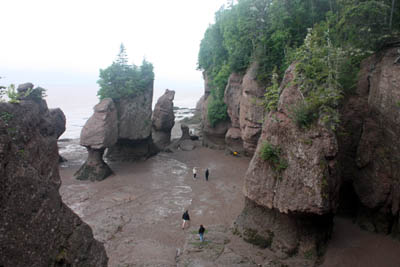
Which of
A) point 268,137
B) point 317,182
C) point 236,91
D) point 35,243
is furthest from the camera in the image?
point 236,91

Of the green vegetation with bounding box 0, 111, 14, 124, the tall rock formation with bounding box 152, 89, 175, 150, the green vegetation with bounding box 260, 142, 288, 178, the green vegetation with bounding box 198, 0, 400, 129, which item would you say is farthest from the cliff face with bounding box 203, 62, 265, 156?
the green vegetation with bounding box 0, 111, 14, 124

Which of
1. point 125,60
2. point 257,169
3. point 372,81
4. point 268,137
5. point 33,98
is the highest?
point 125,60

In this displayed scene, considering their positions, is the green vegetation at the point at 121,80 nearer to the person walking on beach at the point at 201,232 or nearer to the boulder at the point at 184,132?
the boulder at the point at 184,132

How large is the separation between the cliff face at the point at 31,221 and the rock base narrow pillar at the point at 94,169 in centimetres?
2022

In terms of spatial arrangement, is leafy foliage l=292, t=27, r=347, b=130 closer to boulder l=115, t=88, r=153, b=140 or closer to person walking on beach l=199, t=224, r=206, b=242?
person walking on beach l=199, t=224, r=206, b=242

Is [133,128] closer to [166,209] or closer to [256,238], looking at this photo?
[166,209]

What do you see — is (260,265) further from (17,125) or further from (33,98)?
(33,98)

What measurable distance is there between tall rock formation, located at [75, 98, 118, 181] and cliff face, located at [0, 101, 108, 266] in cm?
2025

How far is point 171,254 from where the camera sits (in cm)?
1386

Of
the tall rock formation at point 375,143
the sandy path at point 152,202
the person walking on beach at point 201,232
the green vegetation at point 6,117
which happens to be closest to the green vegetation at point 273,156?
the tall rock formation at point 375,143

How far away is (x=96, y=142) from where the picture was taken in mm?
26172

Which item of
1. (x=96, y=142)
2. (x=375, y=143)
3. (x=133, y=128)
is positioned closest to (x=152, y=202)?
(x=96, y=142)

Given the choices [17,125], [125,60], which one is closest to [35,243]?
[17,125]

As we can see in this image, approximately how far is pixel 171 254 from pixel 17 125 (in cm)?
1015
